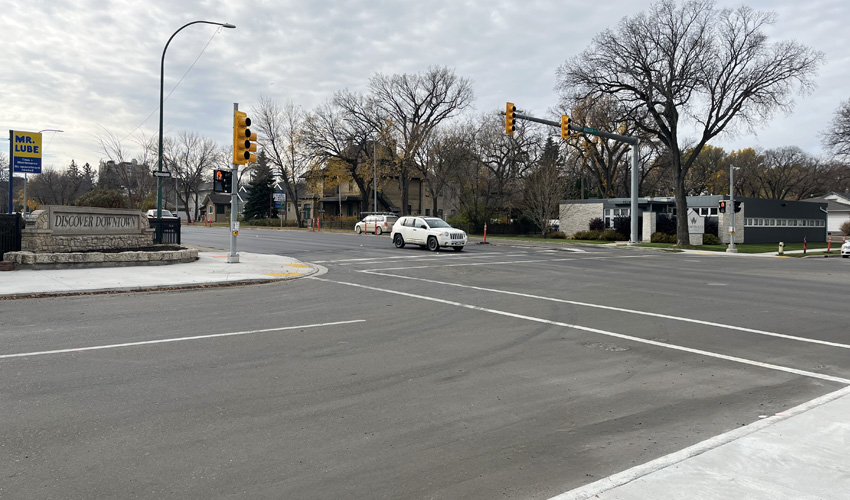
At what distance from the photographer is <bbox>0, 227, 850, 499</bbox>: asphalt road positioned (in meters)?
4.04

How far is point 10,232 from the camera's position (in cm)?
1662

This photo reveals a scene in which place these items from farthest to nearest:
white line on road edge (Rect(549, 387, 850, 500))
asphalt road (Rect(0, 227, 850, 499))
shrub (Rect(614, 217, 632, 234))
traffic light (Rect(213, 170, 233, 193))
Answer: shrub (Rect(614, 217, 632, 234))
traffic light (Rect(213, 170, 233, 193))
asphalt road (Rect(0, 227, 850, 499))
white line on road edge (Rect(549, 387, 850, 500))

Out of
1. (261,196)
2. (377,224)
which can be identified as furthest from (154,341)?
(261,196)

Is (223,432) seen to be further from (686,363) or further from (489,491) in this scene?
(686,363)

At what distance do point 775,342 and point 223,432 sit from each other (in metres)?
7.95

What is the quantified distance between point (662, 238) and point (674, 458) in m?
42.3

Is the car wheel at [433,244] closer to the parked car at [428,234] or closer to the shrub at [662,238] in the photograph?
the parked car at [428,234]

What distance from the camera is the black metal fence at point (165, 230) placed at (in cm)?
2241

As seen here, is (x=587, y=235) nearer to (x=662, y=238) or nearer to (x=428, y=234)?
(x=662, y=238)

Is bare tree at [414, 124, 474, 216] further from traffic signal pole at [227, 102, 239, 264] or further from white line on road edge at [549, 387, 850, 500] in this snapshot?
white line on road edge at [549, 387, 850, 500]

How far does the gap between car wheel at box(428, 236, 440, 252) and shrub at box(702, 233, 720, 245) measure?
2454 cm

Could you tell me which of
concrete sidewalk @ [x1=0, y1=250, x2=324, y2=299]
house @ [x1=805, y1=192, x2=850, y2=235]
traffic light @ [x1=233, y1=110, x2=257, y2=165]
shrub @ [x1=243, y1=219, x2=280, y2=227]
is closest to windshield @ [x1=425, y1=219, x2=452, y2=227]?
concrete sidewalk @ [x1=0, y1=250, x2=324, y2=299]

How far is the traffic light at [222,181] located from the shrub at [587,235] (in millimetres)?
35267

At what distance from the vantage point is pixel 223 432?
4.73m
